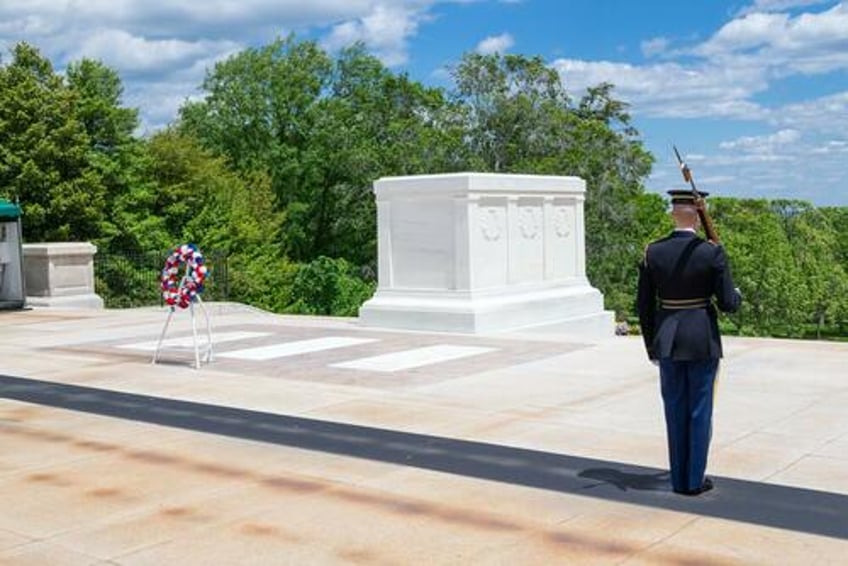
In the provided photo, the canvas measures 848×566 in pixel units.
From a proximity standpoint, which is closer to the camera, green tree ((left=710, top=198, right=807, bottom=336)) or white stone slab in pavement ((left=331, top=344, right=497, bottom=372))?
white stone slab in pavement ((left=331, top=344, right=497, bottom=372))

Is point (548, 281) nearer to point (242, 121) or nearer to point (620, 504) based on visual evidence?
point (620, 504)

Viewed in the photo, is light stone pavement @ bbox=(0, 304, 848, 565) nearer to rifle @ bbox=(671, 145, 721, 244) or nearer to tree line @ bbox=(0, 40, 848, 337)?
rifle @ bbox=(671, 145, 721, 244)

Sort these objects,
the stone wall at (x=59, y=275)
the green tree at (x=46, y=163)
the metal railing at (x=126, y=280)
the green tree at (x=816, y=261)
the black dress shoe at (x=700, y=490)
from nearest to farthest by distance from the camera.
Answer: the black dress shoe at (x=700, y=490) < the stone wall at (x=59, y=275) < the metal railing at (x=126, y=280) < the green tree at (x=46, y=163) < the green tree at (x=816, y=261)

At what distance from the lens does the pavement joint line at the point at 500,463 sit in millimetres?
5711

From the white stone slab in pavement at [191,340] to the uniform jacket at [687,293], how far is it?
28.5 feet

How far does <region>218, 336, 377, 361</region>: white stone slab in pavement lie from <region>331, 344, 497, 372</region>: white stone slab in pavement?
113cm

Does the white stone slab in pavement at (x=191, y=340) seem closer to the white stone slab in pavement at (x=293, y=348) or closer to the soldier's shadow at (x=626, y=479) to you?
the white stone slab in pavement at (x=293, y=348)

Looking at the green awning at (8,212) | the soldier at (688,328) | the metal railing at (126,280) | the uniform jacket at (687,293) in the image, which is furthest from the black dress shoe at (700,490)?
the metal railing at (126,280)

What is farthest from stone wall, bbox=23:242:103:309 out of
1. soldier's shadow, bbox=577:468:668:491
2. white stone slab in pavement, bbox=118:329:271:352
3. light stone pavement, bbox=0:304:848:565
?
soldier's shadow, bbox=577:468:668:491

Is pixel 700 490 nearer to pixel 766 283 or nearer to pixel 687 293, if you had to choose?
pixel 687 293

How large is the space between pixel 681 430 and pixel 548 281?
10982 millimetres

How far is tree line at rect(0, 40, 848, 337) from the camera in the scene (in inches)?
1372

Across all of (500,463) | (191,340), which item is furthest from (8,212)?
(500,463)

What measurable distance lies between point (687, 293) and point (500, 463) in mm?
1810
